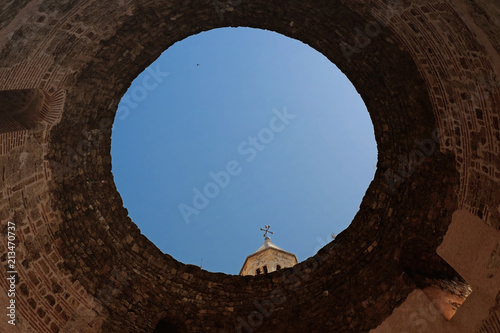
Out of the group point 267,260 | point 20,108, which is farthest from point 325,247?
point 267,260

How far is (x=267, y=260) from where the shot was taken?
61.3ft

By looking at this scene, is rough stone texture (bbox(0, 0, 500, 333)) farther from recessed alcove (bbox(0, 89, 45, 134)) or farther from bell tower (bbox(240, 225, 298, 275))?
bell tower (bbox(240, 225, 298, 275))

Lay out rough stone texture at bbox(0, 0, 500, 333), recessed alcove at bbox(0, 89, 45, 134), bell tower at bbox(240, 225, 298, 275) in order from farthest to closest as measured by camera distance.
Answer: bell tower at bbox(240, 225, 298, 275) < recessed alcove at bbox(0, 89, 45, 134) < rough stone texture at bbox(0, 0, 500, 333)

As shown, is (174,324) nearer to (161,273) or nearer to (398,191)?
(161,273)

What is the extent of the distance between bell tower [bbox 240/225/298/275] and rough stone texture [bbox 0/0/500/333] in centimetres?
1046

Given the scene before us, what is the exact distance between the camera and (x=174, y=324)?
309 inches

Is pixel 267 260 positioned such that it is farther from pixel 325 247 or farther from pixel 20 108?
pixel 20 108

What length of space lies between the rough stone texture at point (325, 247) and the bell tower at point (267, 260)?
10.5 meters

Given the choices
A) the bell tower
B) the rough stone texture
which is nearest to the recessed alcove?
the rough stone texture

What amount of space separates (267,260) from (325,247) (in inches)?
426

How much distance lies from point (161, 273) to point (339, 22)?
211 inches

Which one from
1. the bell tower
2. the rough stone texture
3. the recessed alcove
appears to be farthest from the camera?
the bell tower

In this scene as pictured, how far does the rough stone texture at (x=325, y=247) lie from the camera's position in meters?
6.12

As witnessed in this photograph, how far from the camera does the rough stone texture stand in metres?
6.12
